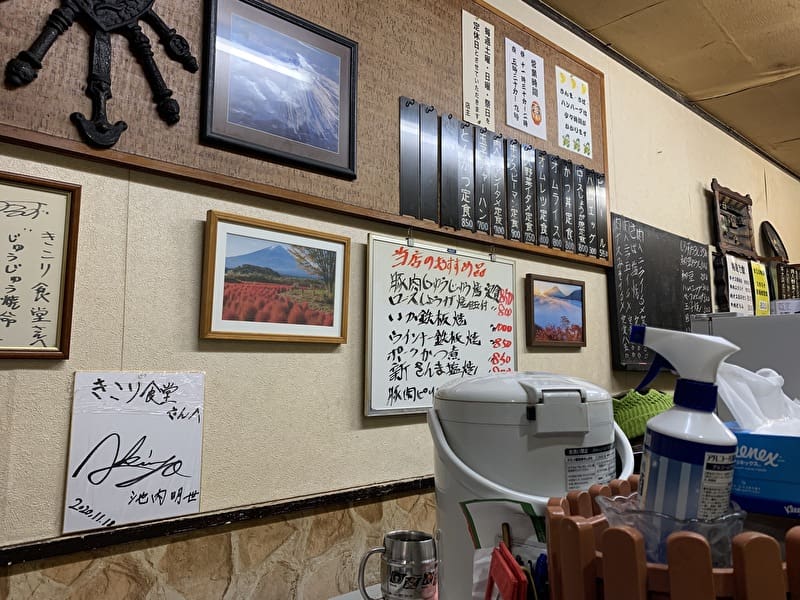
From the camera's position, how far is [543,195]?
2039 mm

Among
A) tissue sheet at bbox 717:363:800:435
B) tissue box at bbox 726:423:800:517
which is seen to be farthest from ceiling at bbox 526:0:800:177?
tissue box at bbox 726:423:800:517

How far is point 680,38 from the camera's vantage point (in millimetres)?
2504

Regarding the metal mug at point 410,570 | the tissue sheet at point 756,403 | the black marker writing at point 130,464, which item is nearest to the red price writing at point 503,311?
the metal mug at point 410,570

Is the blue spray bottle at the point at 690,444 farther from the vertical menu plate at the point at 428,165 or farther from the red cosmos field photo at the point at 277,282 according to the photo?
the vertical menu plate at the point at 428,165

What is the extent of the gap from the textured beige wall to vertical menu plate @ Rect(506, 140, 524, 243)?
37 centimetres

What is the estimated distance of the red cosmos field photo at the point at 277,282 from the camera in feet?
4.13

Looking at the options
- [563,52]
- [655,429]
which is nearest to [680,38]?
[563,52]

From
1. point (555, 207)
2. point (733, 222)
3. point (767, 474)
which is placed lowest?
point (767, 474)

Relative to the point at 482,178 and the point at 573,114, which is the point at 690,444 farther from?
the point at 573,114

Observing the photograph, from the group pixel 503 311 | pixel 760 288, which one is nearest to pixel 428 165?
pixel 503 311

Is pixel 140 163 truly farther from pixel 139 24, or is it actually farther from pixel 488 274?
pixel 488 274

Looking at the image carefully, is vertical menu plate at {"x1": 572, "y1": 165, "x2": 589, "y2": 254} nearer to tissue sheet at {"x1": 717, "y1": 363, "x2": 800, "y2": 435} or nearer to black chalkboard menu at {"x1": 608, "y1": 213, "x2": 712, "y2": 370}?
black chalkboard menu at {"x1": 608, "y1": 213, "x2": 712, "y2": 370}

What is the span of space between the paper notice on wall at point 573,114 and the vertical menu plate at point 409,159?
0.80 m
